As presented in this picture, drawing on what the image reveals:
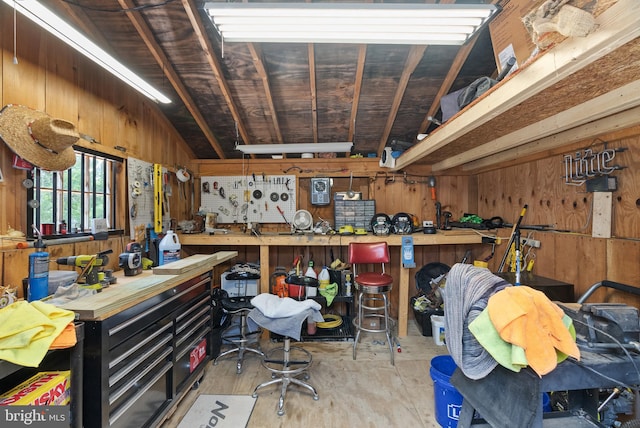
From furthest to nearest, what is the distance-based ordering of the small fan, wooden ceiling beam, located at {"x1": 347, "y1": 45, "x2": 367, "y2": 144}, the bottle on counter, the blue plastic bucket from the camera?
the small fan, the bottle on counter, wooden ceiling beam, located at {"x1": 347, "y1": 45, "x2": 367, "y2": 144}, the blue plastic bucket

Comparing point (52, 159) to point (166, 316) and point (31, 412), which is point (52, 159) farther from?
point (31, 412)

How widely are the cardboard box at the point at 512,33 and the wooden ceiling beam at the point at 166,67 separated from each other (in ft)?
8.17

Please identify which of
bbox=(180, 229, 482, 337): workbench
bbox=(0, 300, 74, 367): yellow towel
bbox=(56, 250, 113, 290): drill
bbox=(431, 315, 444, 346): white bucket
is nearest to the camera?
bbox=(0, 300, 74, 367): yellow towel

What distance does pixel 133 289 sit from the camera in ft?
5.52

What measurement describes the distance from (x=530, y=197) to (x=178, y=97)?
12.2 feet

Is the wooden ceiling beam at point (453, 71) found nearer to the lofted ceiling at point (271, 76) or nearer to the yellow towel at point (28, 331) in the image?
the lofted ceiling at point (271, 76)

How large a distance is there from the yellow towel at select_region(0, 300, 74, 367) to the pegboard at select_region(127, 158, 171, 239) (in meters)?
1.44

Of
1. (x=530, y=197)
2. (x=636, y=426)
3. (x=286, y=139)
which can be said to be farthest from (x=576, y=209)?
(x=286, y=139)

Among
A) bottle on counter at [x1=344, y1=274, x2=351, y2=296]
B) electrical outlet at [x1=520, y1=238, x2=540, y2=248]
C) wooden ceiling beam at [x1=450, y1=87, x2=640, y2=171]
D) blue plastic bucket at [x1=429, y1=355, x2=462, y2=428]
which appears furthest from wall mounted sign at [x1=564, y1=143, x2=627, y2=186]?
bottle on counter at [x1=344, y1=274, x2=351, y2=296]

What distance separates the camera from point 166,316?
1.91 m

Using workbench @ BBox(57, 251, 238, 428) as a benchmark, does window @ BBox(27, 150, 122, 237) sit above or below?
above

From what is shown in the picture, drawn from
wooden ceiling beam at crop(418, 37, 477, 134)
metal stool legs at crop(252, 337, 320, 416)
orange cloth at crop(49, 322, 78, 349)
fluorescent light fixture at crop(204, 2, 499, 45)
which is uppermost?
wooden ceiling beam at crop(418, 37, 477, 134)

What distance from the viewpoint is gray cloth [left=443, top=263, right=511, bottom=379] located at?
125 cm

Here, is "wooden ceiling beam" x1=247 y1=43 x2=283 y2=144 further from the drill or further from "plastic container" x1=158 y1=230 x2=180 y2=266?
the drill
